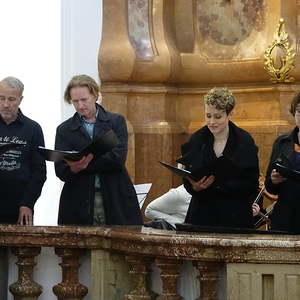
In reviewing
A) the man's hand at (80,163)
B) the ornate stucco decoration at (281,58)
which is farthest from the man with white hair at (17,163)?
the ornate stucco decoration at (281,58)

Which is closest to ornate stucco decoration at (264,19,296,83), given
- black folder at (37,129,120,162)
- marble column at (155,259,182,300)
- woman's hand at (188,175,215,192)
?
black folder at (37,129,120,162)

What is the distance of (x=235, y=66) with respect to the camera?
11445mm

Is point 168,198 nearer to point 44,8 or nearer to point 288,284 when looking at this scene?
point 44,8

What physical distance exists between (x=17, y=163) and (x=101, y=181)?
52cm

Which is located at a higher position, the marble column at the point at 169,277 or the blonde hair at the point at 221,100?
the blonde hair at the point at 221,100

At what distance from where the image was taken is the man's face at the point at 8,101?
7.55m

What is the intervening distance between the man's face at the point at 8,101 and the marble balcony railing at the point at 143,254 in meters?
1.14

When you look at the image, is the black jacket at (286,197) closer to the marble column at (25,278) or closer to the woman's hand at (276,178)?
the woman's hand at (276,178)

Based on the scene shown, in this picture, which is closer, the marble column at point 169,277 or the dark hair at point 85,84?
the marble column at point 169,277

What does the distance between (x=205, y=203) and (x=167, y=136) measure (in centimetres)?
427

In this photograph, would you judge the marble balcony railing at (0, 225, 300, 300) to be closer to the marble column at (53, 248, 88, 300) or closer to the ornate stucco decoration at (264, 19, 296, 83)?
the marble column at (53, 248, 88, 300)

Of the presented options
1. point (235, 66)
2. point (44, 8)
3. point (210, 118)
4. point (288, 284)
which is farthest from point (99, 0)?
point (288, 284)

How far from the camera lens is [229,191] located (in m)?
6.99

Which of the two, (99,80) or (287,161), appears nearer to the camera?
(287,161)
